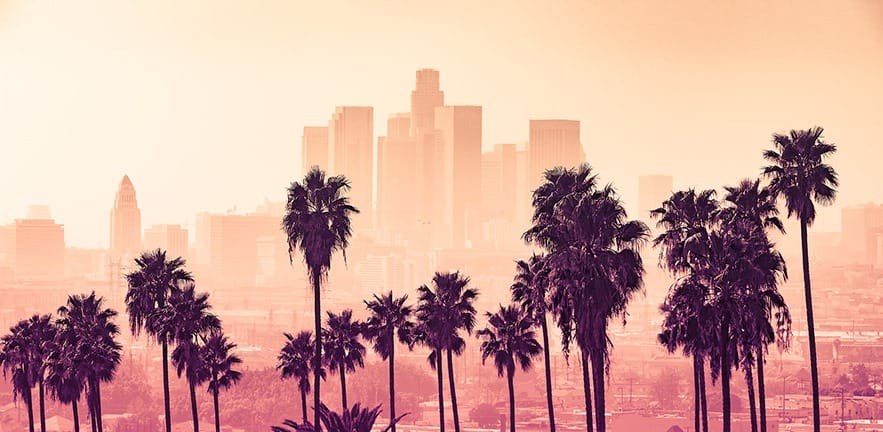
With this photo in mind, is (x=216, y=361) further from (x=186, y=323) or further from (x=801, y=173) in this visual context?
(x=801, y=173)

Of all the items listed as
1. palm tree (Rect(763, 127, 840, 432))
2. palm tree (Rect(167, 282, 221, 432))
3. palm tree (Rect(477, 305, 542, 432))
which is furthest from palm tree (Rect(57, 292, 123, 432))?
palm tree (Rect(763, 127, 840, 432))

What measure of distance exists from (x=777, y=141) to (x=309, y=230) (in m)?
23.9

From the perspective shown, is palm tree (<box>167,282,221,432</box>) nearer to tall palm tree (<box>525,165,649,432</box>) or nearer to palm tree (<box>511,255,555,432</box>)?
palm tree (<box>511,255,555,432</box>)

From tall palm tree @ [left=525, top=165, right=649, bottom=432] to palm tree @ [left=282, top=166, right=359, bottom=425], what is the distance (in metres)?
14.9

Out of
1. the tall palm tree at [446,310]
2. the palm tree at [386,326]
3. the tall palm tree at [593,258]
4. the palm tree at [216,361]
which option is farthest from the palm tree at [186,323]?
the tall palm tree at [593,258]

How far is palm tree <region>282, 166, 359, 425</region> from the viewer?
6969 centimetres

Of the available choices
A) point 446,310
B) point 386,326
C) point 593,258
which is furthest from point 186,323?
point 593,258

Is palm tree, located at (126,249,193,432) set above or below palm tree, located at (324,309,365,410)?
above

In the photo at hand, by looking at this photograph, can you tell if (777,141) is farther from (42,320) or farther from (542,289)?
(42,320)

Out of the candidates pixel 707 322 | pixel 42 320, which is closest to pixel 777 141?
pixel 707 322

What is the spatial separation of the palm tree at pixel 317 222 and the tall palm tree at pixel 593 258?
48.9ft

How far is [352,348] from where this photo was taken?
83.2 m

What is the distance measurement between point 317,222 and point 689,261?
66.0ft

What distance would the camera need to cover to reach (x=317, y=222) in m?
69.6
